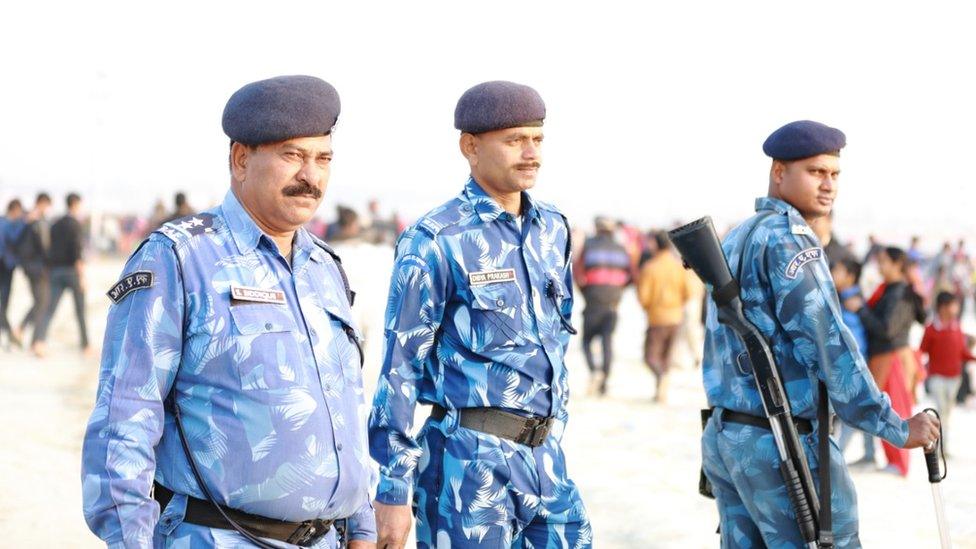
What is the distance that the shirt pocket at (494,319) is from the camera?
4.18m

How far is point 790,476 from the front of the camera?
4164 mm

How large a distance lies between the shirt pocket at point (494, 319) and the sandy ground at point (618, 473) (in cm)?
356

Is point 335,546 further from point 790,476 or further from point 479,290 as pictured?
point 790,476

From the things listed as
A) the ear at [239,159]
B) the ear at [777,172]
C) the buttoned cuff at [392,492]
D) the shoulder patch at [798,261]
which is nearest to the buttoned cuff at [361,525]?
the buttoned cuff at [392,492]

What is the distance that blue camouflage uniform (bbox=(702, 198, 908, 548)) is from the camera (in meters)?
4.12

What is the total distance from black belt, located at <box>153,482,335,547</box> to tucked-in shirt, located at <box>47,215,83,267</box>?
13961 mm

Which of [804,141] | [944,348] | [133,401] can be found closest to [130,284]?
[133,401]

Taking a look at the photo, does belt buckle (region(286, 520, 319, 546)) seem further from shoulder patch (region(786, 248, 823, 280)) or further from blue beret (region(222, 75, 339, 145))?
shoulder patch (region(786, 248, 823, 280))

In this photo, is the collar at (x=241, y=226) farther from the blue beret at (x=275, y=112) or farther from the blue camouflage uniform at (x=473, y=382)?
the blue camouflage uniform at (x=473, y=382)

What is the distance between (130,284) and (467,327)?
1.64 meters

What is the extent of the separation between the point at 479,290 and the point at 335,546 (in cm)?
135

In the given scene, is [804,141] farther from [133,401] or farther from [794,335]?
[133,401]

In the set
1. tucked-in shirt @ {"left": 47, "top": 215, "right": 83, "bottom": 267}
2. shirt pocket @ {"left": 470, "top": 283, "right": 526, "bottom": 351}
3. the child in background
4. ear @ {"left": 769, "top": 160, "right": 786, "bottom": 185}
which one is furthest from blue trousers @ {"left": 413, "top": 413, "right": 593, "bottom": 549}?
tucked-in shirt @ {"left": 47, "top": 215, "right": 83, "bottom": 267}

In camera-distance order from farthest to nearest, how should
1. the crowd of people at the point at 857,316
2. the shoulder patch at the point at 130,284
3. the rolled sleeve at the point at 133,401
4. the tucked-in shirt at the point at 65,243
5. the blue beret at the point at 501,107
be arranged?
the tucked-in shirt at the point at 65,243 < the crowd of people at the point at 857,316 < the blue beret at the point at 501,107 < the shoulder patch at the point at 130,284 < the rolled sleeve at the point at 133,401
